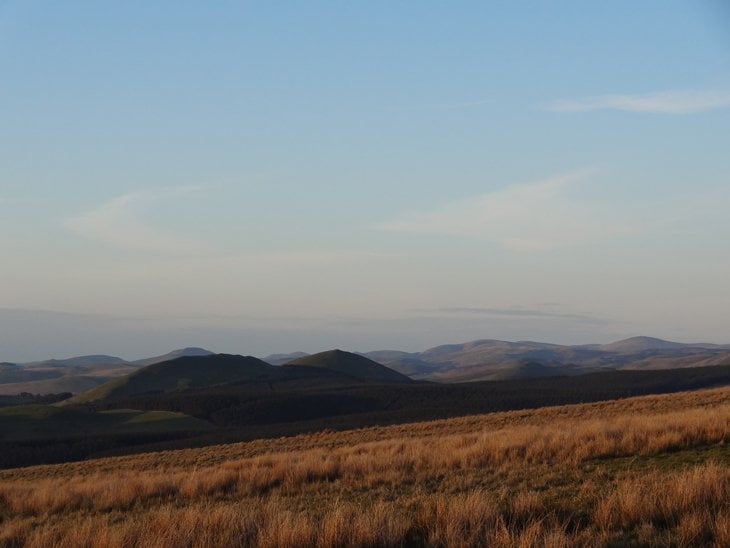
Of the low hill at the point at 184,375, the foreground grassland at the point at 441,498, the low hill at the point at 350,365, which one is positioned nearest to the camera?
the foreground grassland at the point at 441,498

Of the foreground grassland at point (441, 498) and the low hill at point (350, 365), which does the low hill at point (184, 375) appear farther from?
the foreground grassland at point (441, 498)

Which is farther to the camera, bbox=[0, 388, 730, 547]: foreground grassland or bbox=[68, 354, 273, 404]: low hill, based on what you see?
bbox=[68, 354, 273, 404]: low hill

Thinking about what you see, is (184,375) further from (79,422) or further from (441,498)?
(441,498)

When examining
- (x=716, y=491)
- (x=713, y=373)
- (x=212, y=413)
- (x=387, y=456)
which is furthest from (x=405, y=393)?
(x=716, y=491)

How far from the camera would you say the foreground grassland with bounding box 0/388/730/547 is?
29.3 ft

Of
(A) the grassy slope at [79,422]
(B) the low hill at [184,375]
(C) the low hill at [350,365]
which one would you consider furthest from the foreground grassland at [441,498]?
(C) the low hill at [350,365]

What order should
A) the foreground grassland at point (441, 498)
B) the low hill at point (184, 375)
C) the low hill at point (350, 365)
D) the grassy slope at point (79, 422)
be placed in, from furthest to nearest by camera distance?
the low hill at point (350, 365), the low hill at point (184, 375), the grassy slope at point (79, 422), the foreground grassland at point (441, 498)

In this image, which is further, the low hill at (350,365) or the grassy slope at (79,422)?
the low hill at (350,365)

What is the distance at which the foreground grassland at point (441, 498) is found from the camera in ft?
29.3

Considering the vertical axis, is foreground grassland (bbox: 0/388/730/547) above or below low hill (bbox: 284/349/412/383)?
above

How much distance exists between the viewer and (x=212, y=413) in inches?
3393

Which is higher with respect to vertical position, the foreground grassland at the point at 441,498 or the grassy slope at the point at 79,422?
the foreground grassland at the point at 441,498

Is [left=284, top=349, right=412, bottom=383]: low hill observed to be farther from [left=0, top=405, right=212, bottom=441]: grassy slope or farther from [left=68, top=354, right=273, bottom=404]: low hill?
[left=0, top=405, right=212, bottom=441]: grassy slope

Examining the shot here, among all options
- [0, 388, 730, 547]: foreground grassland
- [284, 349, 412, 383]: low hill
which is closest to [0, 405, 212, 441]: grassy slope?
[0, 388, 730, 547]: foreground grassland
